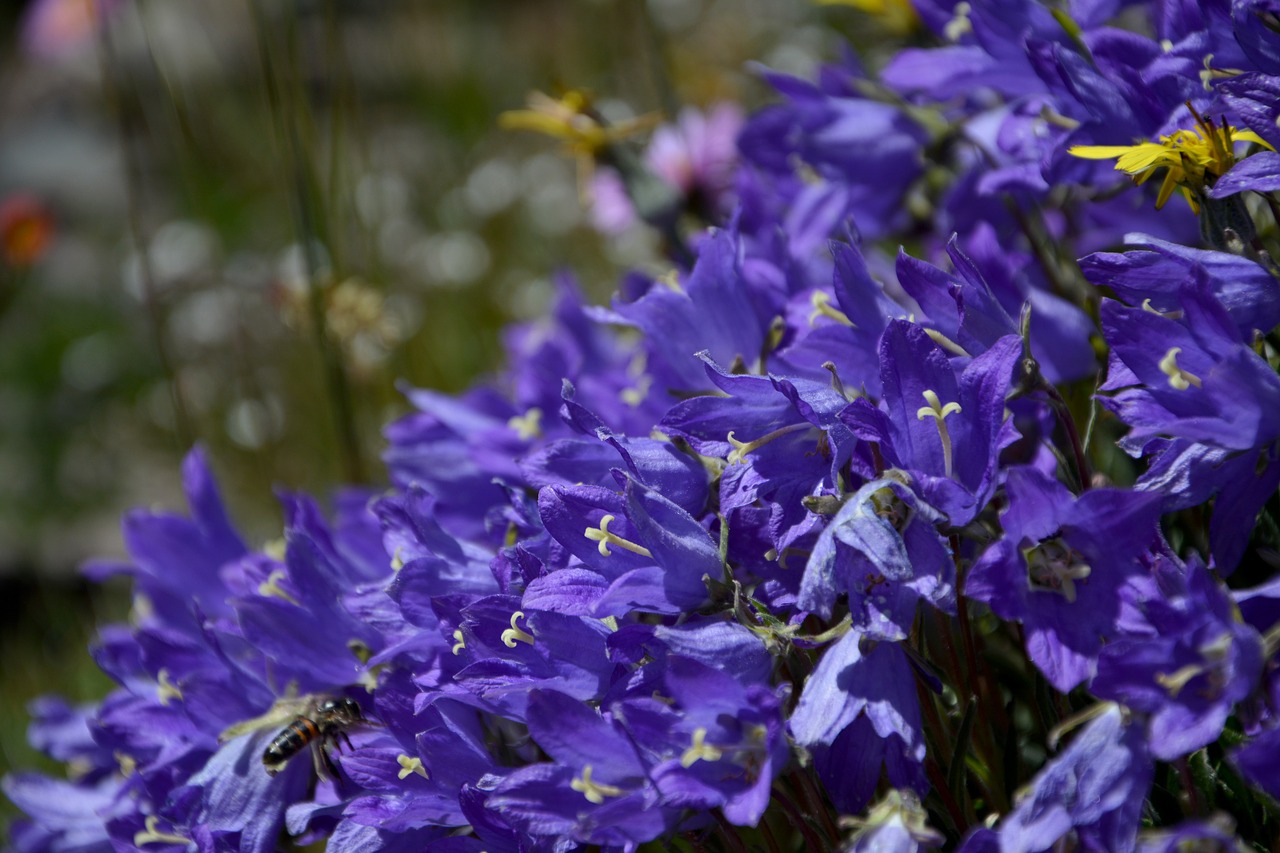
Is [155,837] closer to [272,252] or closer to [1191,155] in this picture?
[1191,155]

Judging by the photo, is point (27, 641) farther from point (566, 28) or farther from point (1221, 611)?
point (566, 28)

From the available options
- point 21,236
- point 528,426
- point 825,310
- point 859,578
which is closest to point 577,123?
point 528,426

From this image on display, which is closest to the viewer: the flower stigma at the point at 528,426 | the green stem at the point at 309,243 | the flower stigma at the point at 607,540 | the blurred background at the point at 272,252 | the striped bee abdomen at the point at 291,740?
the flower stigma at the point at 607,540

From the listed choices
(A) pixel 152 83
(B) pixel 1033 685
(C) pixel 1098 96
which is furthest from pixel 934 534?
(A) pixel 152 83

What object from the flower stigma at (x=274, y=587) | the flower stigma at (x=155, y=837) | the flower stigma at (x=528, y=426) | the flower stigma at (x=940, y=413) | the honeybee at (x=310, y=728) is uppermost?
the flower stigma at (x=940, y=413)

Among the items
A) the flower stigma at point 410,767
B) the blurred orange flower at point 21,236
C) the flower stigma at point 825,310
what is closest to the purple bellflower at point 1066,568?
the flower stigma at point 825,310

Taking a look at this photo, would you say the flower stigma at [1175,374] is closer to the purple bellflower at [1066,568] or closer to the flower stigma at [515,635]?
the purple bellflower at [1066,568]

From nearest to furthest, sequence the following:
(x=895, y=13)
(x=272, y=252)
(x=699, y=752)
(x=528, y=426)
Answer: (x=699, y=752), (x=528, y=426), (x=895, y=13), (x=272, y=252)

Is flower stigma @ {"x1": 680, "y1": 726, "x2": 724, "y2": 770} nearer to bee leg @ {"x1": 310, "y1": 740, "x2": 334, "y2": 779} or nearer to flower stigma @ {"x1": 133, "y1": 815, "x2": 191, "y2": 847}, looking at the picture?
bee leg @ {"x1": 310, "y1": 740, "x2": 334, "y2": 779}

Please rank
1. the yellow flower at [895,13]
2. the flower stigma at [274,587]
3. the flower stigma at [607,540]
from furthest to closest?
the yellow flower at [895,13], the flower stigma at [274,587], the flower stigma at [607,540]
